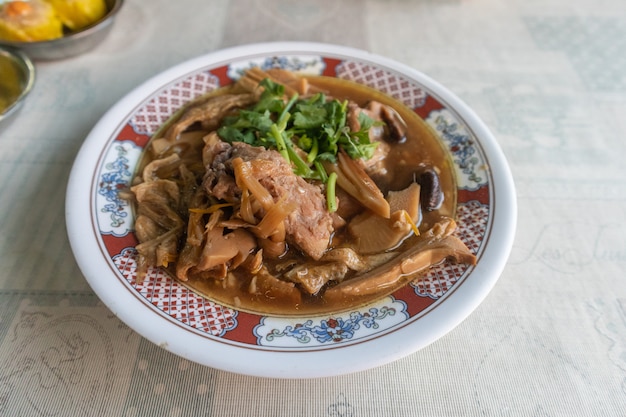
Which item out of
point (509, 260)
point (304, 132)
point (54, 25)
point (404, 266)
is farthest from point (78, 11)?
point (509, 260)

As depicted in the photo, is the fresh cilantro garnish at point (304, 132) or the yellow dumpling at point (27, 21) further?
the yellow dumpling at point (27, 21)

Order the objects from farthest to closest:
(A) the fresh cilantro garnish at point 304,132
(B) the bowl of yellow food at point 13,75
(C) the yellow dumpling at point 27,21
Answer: (C) the yellow dumpling at point 27,21 → (B) the bowl of yellow food at point 13,75 → (A) the fresh cilantro garnish at point 304,132

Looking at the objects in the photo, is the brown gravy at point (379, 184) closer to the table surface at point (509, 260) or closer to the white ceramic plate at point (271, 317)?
the white ceramic plate at point (271, 317)

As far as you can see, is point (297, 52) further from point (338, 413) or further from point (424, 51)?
point (338, 413)

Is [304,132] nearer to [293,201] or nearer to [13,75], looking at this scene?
[293,201]

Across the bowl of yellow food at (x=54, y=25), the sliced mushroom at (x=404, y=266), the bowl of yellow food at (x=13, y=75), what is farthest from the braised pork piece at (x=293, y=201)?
the bowl of yellow food at (x=54, y=25)

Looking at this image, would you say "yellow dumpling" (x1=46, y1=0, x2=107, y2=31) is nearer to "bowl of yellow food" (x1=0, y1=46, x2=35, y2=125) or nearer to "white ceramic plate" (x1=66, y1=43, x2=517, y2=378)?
"bowl of yellow food" (x1=0, y1=46, x2=35, y2=125)

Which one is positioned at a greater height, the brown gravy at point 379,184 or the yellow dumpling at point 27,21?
the yellow dumpling at point 27,21

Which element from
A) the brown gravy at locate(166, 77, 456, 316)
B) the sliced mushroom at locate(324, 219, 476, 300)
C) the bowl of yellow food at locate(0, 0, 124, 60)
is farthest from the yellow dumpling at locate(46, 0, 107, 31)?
the sliced mushroom at locate(324, 219, 476, 300)

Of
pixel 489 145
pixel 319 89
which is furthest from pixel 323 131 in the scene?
pixel 489 145
